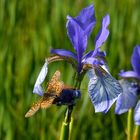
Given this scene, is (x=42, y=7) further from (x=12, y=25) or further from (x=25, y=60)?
(x=25, y=60)

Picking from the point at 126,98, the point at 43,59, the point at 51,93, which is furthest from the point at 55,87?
the point at 43,59

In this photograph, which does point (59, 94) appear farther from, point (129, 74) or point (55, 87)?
point (129, 74)

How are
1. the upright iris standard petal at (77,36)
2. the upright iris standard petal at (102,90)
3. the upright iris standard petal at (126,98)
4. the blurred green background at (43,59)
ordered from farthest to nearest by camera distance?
the blurred green background at (43,59)
the upright iris standard petal at (126,98)
the upright iris standard petal at (77,36)
the upright iris standard petal at (102,90)

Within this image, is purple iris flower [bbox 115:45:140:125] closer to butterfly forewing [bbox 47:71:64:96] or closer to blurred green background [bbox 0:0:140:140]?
blurred green background [bbox 0:0:140:140]

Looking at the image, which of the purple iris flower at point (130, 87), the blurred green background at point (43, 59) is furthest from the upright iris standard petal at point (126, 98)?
the blurred green background at point (43, 59)

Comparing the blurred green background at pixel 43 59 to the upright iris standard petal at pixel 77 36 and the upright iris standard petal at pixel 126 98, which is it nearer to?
the upright iris standard petal at pixel 126 98
